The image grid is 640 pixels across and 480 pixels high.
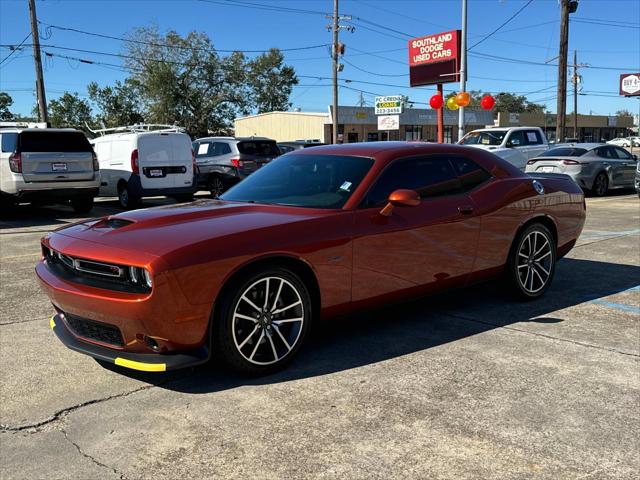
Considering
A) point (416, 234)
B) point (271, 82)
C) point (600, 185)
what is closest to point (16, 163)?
point (416, 234)

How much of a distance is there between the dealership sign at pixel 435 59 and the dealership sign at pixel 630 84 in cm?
1351

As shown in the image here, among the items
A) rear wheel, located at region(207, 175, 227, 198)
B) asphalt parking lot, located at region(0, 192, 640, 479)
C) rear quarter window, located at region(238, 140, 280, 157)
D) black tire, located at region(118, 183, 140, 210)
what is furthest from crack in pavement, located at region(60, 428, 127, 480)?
rear wheel, located at region(207, 175, 227, 198)

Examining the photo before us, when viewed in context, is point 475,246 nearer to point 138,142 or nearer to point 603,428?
point 603,428

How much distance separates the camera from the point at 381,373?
3906mm

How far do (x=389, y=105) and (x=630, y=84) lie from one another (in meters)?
15.2

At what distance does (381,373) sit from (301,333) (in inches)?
23.3

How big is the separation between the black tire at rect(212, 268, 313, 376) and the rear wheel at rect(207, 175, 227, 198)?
1294cm

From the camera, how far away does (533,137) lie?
A: 62.3ft

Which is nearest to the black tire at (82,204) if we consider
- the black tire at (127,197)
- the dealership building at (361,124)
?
the black tire at (127,197)

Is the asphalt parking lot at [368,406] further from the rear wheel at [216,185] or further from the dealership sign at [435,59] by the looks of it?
the dealership sign at [435,59]

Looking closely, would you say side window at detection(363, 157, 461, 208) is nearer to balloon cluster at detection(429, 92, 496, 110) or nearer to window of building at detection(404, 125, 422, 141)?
balloon cluster at detection(429, 92, 496, 110)

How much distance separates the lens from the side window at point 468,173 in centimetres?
514

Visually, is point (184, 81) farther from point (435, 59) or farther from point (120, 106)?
point (435, 59)

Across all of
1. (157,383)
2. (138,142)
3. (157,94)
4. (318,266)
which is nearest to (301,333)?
(318,266)
